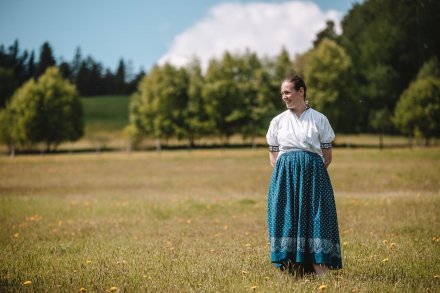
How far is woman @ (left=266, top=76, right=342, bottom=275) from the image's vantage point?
18.0 feet

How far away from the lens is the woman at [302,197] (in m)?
5.50

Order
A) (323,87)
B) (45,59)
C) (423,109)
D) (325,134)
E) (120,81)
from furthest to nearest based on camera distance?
(120,81), (45,59), (323,87), (423,109), (325,134)

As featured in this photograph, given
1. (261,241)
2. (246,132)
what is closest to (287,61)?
(246,132)

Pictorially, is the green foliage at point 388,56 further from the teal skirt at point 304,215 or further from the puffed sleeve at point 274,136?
the teal skirt at point 304,215

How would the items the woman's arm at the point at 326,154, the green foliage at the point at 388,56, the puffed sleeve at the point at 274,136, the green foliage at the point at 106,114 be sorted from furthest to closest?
the green foliage at the point at 106,114 < the green foliage at the point at 388,56 < the puffed sleeve at the point at 274,136 < the woman's arm at the point at 326,154

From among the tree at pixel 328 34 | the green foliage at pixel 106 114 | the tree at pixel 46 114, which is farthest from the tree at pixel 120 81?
the tree at pixel 46 114

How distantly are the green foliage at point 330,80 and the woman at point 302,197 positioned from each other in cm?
5732

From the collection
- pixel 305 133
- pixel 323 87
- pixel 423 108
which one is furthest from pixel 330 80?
pixel 305 133

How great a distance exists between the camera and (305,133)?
5621 millimetres

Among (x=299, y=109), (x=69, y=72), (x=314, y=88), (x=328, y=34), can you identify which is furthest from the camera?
(x=69, y=72)

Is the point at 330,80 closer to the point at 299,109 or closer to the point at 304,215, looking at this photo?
the point at 299,109

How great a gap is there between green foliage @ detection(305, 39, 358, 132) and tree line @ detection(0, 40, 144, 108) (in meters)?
47.7

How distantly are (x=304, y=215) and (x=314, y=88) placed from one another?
59.9 metres

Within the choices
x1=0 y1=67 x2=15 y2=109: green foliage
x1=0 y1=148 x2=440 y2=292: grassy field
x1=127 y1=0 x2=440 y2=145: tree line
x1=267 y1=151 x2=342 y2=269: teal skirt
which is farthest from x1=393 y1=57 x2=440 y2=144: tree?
x1=0 y1=67 x2=15 y2=109: green foliage
